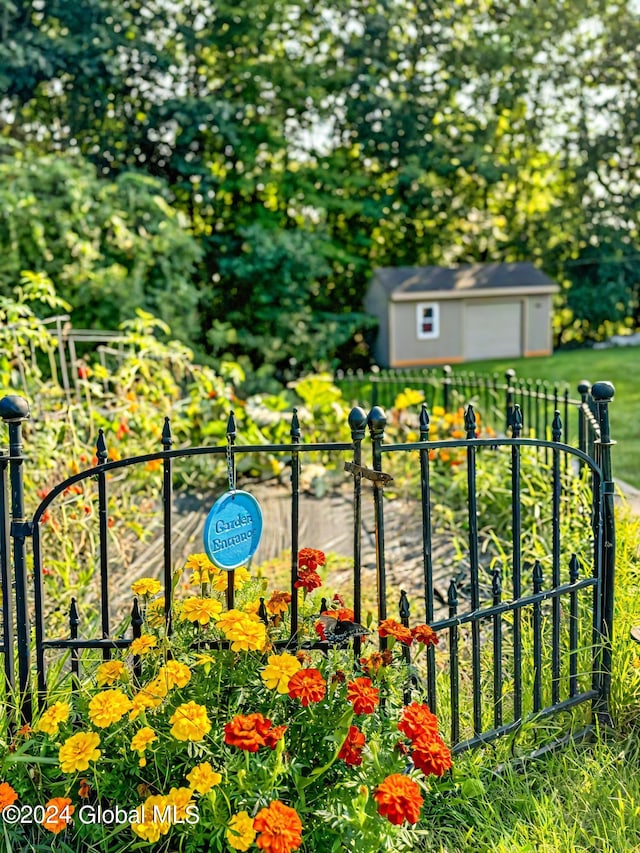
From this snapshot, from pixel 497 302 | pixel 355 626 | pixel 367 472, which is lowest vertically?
pixel 355 626

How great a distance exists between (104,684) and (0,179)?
10.3m

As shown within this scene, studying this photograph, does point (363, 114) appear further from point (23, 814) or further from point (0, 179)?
point (23, 814)

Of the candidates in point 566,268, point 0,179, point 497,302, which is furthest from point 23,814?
point 566,268

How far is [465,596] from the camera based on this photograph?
436 centimetres

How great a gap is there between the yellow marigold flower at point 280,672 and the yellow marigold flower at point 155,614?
430mm

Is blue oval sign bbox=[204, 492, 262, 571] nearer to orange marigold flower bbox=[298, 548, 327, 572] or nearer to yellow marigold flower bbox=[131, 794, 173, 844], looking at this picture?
orange marigold flower bbox=[298, 548, 327, 572]

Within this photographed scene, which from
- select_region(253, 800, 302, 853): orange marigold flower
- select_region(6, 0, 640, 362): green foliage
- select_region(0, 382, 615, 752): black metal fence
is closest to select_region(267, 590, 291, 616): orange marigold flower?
select_region(0, 382, 615, 752): black metal fence

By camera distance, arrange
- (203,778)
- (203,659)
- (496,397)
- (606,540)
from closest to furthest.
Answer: (203,778), (203,659), (606,540), (496,397)

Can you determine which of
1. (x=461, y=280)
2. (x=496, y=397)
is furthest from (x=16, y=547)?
(x=461, y=280)

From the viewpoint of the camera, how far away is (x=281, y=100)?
64.4 feet

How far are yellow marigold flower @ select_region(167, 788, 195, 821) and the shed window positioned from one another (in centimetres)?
1803

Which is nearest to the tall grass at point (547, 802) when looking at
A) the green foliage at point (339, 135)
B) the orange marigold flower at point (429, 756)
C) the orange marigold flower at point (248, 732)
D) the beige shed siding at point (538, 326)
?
the orange marigold flower at point (429, 756)

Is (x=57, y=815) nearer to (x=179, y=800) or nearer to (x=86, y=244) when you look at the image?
(x=179, y=800)

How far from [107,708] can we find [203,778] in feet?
1.01
